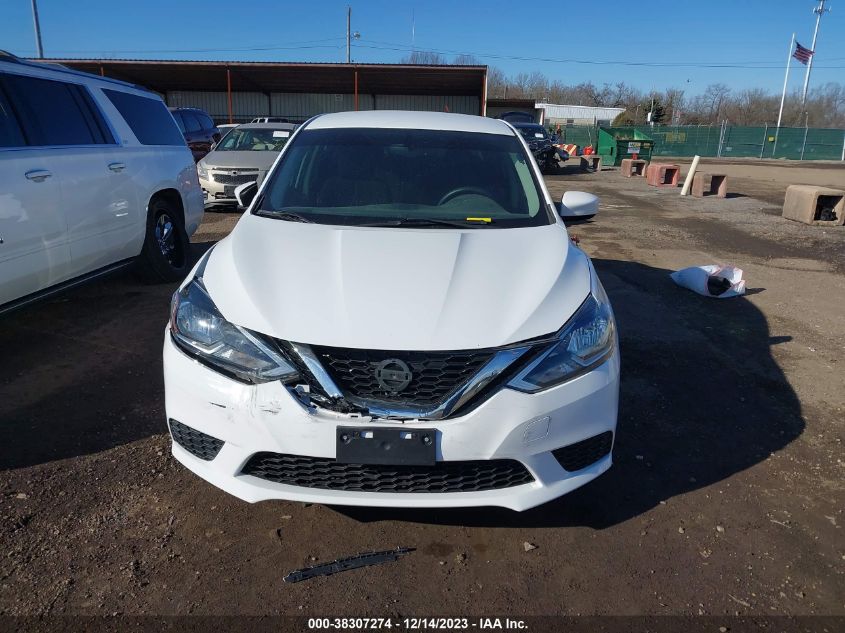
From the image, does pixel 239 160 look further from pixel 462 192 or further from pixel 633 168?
pixel 633 168

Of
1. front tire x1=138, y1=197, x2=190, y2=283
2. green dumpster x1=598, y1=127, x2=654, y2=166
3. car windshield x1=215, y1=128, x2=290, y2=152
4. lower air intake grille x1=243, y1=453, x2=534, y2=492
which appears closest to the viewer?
lower air intake grille x1=243, y1=453, x2=534, y2=492

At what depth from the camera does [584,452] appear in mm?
2469

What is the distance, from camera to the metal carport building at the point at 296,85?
25688 mm

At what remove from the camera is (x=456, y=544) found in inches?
101

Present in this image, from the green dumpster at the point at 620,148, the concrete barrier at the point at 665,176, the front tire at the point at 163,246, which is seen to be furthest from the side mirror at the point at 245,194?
the green dumpster at the point at 620,148

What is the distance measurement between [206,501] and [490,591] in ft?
4.40

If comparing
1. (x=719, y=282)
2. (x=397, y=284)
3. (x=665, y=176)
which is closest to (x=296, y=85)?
(x=665, y=176)

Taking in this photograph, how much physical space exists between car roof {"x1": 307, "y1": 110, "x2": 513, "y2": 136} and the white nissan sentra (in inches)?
55.9

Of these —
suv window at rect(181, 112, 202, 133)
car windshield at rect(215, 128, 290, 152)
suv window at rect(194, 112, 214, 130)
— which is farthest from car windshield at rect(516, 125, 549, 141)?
car windshield at rect(215, 128, 290, 152)

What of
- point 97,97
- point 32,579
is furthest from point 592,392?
point 97,97

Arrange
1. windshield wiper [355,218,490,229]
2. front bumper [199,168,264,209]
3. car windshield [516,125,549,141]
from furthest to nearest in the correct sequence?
1. car windshield [516,125,549,141]
2. front bumper [199,168,264,209]
3. windshield wiper [355,218,490,229]

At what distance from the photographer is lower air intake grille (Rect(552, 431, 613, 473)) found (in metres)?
2.40

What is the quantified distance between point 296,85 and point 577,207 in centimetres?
2954

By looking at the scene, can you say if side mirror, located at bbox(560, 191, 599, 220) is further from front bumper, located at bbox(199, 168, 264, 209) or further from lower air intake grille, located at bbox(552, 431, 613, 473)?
front bumper, located at bbox(199, 168, 264, 209)
